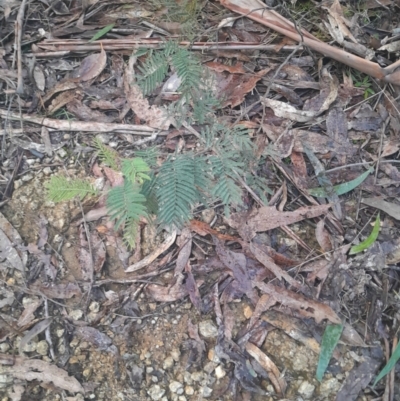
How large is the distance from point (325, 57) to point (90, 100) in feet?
3.39

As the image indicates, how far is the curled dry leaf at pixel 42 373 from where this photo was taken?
1.66m

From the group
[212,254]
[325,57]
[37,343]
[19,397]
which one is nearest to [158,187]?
[212,254]

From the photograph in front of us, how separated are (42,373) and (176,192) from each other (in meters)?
0.80

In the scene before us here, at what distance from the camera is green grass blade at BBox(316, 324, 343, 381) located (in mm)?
1643

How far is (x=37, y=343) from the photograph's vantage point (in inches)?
67.9

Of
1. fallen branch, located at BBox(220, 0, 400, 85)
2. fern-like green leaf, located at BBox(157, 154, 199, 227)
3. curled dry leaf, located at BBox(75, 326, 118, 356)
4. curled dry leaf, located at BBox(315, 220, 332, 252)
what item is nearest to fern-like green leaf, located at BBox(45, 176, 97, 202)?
fern-like green leaf, located at BBox(157, 154, 199, 227)

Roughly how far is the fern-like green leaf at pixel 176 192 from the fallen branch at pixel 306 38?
2.80 ft

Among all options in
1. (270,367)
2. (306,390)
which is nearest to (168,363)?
(270,367)

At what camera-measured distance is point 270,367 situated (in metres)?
1.67

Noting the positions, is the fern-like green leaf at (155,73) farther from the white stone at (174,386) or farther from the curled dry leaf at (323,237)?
the white stone at (174,386)

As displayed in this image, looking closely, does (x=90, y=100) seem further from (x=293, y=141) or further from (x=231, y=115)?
(x=293, y=141)

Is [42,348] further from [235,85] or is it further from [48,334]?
[235,85]

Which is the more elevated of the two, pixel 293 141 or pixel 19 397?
pixel 293 141

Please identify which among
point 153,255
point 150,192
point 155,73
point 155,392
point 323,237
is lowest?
point 155,392
